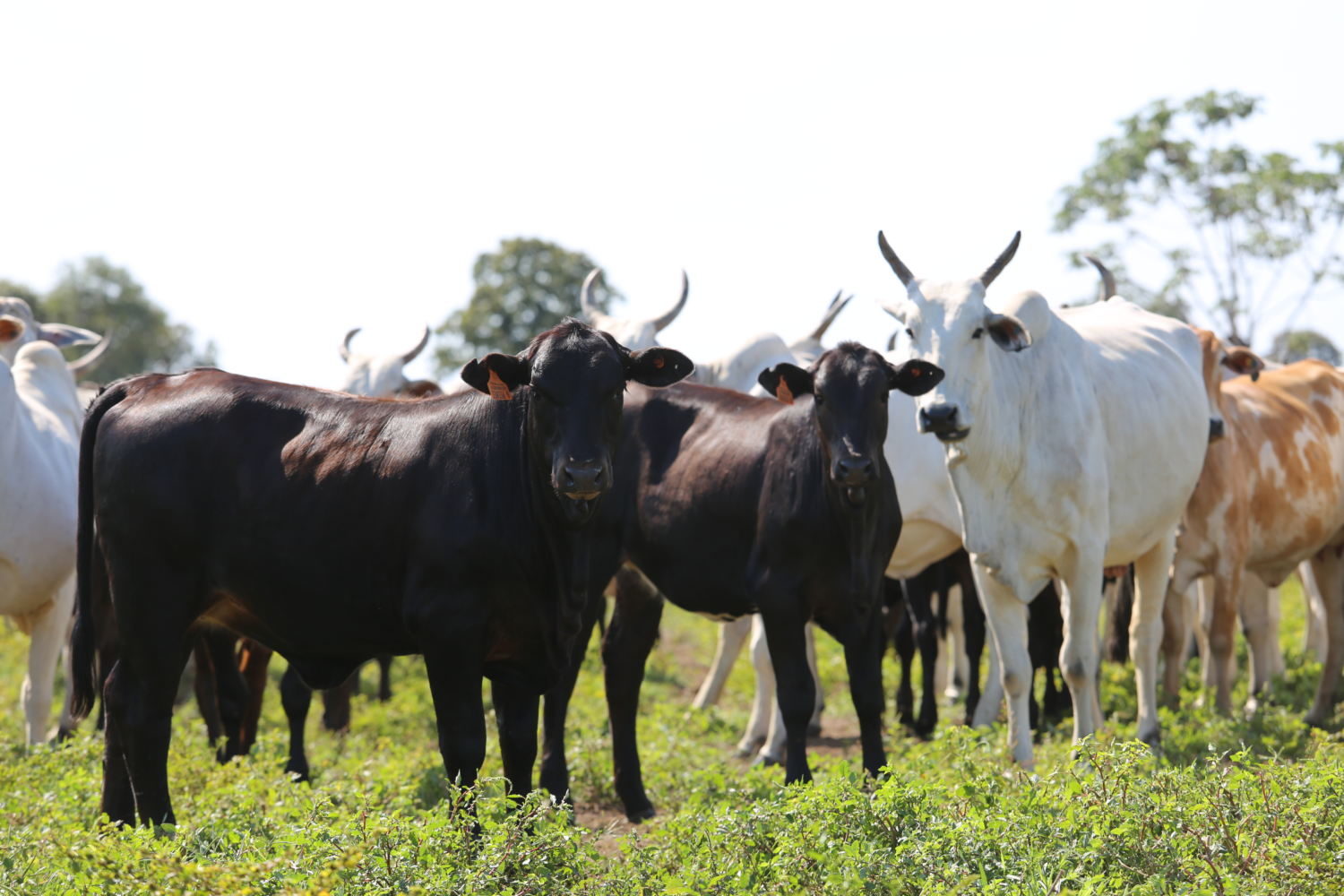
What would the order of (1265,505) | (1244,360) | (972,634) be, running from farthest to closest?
1. (1244,360)
2. (972,634)
3. (1265,505)

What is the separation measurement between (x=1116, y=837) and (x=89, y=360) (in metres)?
10.5

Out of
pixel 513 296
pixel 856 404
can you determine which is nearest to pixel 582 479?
pixel 856 404

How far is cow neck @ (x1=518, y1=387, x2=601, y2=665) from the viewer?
17.3 ft

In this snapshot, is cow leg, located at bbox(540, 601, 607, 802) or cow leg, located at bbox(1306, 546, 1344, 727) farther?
cow leg, located at bbox(1306, 546, 1344, 727)

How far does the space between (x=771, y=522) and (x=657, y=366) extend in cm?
143

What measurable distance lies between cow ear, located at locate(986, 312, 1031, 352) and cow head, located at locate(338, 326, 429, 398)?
18.0 ft

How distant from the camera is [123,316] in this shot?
163 ft

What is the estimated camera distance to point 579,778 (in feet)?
24.2

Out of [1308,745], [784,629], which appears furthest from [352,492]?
[1308,745]

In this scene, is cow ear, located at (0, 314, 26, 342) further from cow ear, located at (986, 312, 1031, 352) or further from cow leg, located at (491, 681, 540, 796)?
cow ear, located at (986, 312, 1031, 352)

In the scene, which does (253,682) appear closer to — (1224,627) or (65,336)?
(65,336)

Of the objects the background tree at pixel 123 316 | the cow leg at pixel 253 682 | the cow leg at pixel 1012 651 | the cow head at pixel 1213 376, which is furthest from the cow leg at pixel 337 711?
the background tree at pixel 123 316

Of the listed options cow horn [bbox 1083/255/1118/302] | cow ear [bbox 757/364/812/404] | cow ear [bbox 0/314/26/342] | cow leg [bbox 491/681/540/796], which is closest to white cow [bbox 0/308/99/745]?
cow ear [bbox 0/314/26/342]

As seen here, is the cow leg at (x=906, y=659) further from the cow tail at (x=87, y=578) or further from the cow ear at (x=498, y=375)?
the cow tail at (x=87, y=578)
